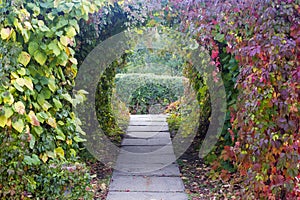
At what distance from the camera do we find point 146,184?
3.31 m

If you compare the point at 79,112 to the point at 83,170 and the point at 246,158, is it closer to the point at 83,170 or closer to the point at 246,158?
the point at 83,170

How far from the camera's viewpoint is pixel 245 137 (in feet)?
7.20

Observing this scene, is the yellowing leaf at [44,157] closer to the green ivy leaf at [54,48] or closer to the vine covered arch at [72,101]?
the vine covered arch at [72,101]

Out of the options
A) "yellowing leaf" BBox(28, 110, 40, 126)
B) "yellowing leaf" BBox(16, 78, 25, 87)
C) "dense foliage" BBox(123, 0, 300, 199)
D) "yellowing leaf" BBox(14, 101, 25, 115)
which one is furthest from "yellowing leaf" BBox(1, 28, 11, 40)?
"dense foliage" BBox(123, 0, 300, 199)

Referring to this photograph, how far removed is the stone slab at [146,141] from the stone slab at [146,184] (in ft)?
5.55

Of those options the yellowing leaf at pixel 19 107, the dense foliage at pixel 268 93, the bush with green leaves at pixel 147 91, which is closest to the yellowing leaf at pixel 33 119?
the yellowing leaf at pixel 19 107

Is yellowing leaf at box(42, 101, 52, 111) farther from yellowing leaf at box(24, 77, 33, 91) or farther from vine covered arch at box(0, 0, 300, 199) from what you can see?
yellowing leaf at box(24, 77, 33, 91)

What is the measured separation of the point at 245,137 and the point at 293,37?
0.69 m

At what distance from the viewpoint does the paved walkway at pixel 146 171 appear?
9.99ft

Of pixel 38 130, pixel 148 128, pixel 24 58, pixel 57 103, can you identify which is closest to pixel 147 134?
pixel 148 128

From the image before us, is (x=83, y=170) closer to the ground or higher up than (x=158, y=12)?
closer to the ground

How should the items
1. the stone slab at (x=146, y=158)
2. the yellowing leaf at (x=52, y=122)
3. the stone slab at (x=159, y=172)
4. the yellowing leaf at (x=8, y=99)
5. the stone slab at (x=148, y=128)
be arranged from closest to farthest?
1. the yellowing leaf at (x=8, y=99)
2. the yellowing leaf at (x=52, y=122)
3. the stone slab at (x=159, y=172)
4. the stone slab at (x=146, y=158)
5. the stone slab at (x=148, y=128)

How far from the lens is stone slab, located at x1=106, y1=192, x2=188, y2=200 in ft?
9.59

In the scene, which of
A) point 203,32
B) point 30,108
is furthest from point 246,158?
point 30,108
